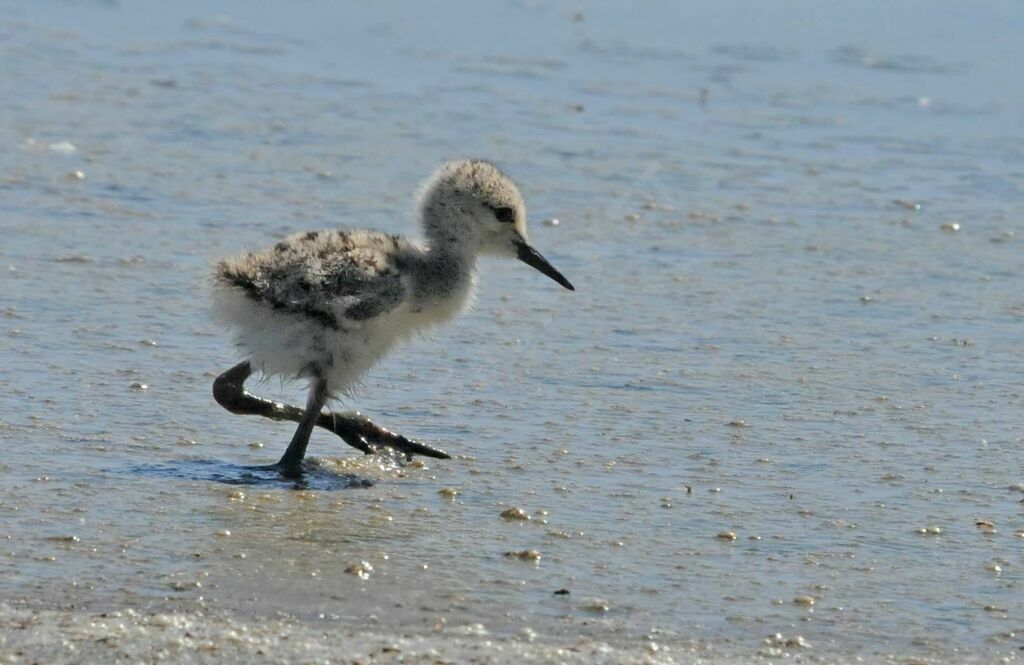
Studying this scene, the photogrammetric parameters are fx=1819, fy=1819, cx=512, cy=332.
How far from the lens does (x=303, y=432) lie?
5.03 m

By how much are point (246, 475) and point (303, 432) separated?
0.24 m

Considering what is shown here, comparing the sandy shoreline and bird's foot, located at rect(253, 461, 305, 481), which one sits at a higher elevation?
bird's foot, located at rect(253, 461, 305, 481)

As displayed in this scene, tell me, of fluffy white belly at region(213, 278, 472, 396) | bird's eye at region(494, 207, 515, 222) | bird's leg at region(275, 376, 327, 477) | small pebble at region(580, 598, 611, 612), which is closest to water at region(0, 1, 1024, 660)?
small pebble at region(580, 598, 611, 612)

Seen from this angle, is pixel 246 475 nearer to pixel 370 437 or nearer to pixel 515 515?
pixel 370 437

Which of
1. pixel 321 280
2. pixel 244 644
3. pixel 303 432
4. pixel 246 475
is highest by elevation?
pixel 321 280

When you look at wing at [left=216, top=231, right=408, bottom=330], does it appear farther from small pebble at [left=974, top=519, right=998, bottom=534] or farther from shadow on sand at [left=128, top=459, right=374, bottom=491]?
small pebble at [left=974, top=519, right=998, bottom=534]

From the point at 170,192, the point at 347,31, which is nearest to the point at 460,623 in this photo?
the point at 170,192

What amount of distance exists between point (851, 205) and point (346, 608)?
4886 mm

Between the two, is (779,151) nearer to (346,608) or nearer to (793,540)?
(793,540)

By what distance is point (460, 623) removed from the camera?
3.77m

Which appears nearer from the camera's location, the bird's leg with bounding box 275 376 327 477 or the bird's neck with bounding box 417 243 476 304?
the bird's leg with bounding box 275 376 327 477

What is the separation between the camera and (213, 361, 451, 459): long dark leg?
5086 millimetres

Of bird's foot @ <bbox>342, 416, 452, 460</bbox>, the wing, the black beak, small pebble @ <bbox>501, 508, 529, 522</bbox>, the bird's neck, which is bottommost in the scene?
small pebble @ <bbox>501, 508, 529, 522</bbox>

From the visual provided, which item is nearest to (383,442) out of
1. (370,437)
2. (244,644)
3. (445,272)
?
(370,437)
